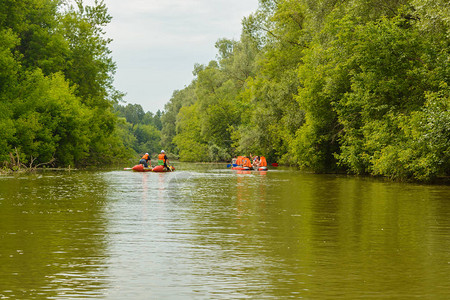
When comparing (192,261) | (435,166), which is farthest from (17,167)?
(192,261)

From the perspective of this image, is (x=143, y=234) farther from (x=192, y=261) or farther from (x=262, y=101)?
(x=262, y=101)

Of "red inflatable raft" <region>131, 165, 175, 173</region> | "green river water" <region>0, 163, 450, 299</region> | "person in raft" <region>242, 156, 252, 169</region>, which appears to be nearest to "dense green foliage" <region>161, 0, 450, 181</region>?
"person in raft" <region>242, 156, 252, 169</region>

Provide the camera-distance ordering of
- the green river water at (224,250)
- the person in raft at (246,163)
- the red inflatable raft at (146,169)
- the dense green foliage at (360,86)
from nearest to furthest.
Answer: the green river water at (224,250)
the dense green foliage at (360,86)
the red inflatable raft at (146,169)
the person in raft at (246,163)

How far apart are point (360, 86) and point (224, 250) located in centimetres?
2200

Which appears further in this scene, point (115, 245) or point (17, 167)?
point (17, 167)

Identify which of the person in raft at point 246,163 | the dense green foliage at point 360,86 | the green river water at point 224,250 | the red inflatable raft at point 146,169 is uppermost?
the dense green foliage at point 360,86

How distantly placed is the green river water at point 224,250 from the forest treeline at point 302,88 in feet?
32.6

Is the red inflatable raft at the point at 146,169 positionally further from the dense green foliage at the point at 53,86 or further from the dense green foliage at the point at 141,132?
the dense green foliage at the point at 141,132

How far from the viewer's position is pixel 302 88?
39156 millimetres

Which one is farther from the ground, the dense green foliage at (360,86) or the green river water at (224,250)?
the dense green foliage at (360,86)

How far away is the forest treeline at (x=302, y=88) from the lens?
25188 mm

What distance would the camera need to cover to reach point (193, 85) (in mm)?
93875

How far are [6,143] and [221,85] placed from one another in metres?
43.2

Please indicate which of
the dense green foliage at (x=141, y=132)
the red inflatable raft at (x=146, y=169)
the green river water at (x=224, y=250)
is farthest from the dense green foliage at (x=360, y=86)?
the dense green foliage at (x=141, y=132)
